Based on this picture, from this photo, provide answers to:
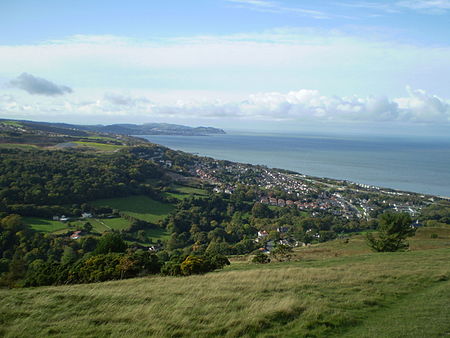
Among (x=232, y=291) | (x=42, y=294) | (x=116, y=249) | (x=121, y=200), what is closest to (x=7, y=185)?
(x=121, y=200)

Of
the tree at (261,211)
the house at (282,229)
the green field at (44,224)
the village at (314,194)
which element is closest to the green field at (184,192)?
the village at (314,194)

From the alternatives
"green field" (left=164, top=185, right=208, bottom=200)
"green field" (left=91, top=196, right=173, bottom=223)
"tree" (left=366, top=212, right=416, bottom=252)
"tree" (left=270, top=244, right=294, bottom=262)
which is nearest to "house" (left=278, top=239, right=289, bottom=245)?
"tree" (left=366, top=212, right=416, bottom=252)

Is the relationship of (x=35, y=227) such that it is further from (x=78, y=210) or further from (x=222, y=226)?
(x=222, y=226)

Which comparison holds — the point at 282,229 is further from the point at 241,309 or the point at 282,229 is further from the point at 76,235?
the point at 241,309

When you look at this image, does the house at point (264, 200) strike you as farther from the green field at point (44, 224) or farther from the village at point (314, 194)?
the green field at point (44, 224)

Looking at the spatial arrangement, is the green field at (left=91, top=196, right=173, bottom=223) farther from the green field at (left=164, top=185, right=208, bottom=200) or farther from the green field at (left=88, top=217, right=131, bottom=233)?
the green field at (left=164, top=185, right=208, bottom=200)
